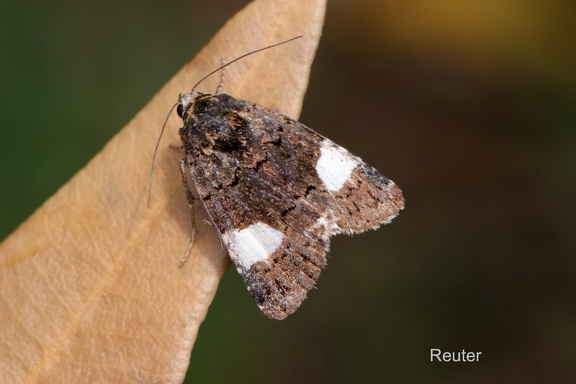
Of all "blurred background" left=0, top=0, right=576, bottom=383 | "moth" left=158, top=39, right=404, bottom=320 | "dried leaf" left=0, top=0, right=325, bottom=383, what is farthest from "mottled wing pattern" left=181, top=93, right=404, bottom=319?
"blurred background" left=0, top=0, right=576, bottom=383

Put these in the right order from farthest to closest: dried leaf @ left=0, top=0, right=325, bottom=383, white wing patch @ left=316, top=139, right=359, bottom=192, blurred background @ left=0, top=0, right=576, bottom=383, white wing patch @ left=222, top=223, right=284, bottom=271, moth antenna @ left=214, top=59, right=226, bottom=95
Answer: blurred background @ left=0, top=0, right=576, bottom=383, white wing patch @ left=316, top=139, right=359, bottom=192, white wing patch @ left=222, top=223, right=284, bottom=271, moth antenna @ left=214, top=59, right=226, bottom=95, dried leaf @ left=0, top=0, right=325, bottom=383

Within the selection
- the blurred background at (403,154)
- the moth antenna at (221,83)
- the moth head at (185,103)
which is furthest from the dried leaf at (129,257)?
the blurred background at (403,154)

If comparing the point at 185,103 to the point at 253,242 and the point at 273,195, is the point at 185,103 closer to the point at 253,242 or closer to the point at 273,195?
the point at 273,195

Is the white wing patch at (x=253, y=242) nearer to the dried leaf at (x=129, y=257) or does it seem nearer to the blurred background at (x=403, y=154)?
the dried leaf at (x=129, y=257)

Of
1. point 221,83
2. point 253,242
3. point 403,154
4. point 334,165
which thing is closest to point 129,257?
point 253,242

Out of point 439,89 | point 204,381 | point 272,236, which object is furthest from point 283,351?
point 439,89

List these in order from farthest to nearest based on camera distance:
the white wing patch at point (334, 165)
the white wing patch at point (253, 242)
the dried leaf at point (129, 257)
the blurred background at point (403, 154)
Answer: the blurred background at point (403, 154) → the white wing patch at point (334, 165) → the white wing patch at point (253, 242) → the dried leaf at point (129, 257)

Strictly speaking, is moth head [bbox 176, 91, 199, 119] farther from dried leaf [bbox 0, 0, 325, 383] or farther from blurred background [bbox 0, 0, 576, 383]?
blurred background [bbox 0, 0, 576, 383]
